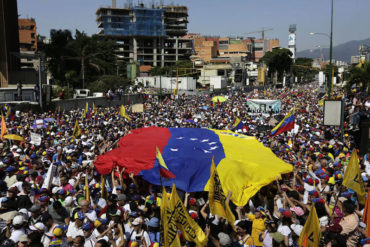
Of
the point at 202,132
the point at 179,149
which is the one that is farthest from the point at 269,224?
the point at 202,132

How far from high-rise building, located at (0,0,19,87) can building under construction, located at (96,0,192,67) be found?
7198 cm

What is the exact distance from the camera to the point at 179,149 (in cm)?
1072

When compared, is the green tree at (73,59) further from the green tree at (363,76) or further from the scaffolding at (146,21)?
the scaffolding at (146,21)

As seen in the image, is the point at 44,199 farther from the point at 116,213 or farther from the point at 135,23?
the point at 135,23

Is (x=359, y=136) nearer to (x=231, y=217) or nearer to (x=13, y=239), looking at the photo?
(x=231, y=217)

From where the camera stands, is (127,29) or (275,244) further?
(127,29)

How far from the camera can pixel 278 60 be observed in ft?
342

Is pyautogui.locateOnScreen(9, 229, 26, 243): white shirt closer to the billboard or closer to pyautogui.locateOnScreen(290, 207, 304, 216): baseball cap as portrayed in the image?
pyautogui.locateOnScreen(290, 207, 304, 216): baseball cap

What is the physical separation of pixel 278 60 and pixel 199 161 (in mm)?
99462

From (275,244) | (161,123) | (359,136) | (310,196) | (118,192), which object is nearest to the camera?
(275,244)

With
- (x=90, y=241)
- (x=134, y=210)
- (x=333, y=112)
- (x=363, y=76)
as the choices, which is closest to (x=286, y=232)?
(x=134, y=210)

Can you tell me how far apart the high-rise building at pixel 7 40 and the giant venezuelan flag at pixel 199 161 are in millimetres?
34977

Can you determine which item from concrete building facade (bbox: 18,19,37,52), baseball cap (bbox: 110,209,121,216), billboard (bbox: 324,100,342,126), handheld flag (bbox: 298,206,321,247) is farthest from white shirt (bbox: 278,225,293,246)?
concrete building facade (bbox: 18,19,37,52)

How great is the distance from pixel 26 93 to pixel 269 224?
29.9 meters
